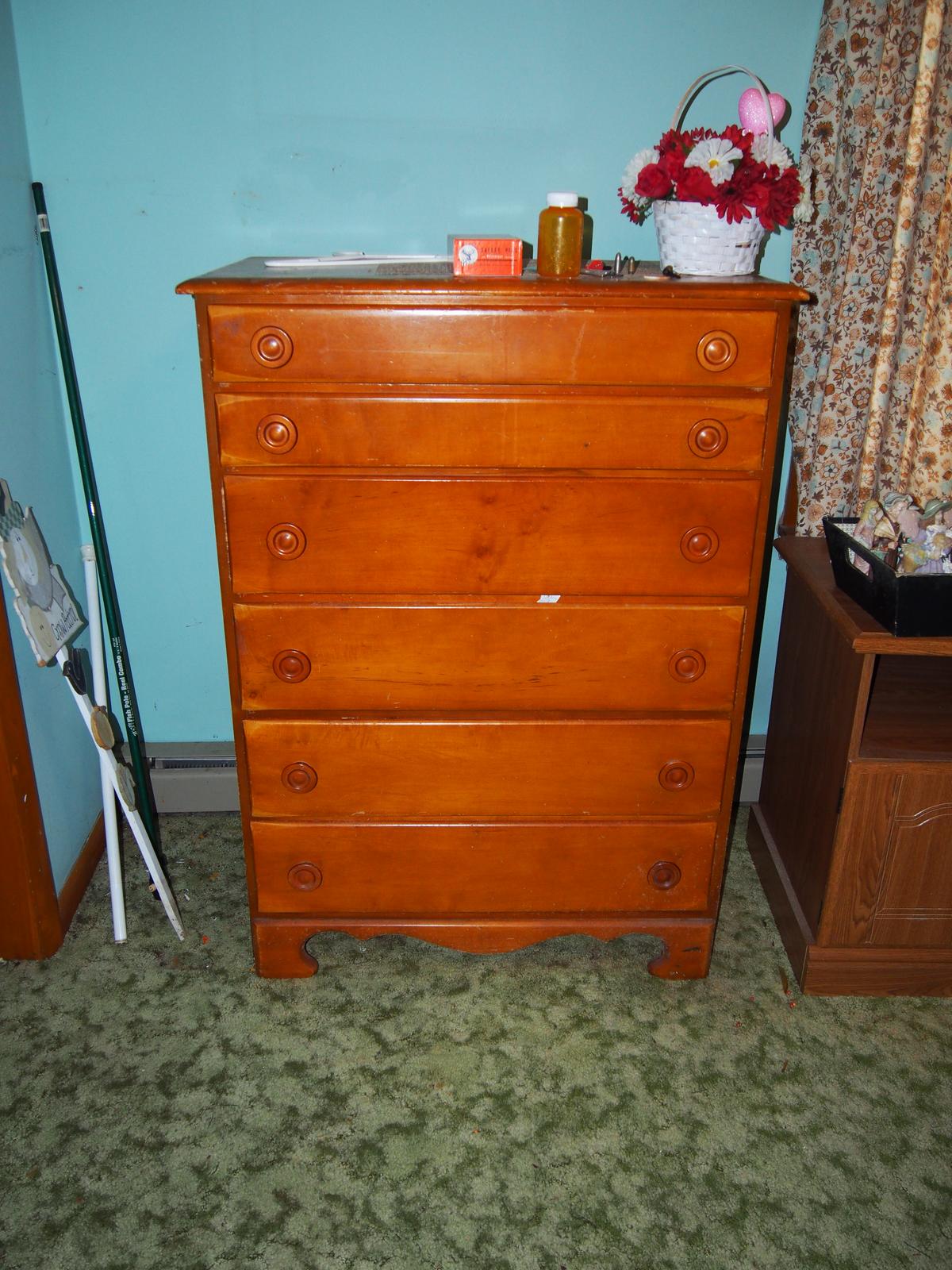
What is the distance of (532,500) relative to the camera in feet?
5.57

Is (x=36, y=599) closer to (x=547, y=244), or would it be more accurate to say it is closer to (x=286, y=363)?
(x=286, y=363)

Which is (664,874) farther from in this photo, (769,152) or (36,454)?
(36,454)

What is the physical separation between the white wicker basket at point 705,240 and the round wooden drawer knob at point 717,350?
0.20m

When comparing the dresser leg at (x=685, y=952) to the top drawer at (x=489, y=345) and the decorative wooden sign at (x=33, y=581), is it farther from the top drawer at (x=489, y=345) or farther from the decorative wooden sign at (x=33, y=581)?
the decorative wooden sign at (x=33, y=581)

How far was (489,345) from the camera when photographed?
1.60m

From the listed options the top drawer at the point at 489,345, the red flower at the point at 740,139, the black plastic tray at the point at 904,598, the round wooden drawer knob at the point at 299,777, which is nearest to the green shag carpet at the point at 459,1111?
the round wooden drawer knob at the point at 299,777

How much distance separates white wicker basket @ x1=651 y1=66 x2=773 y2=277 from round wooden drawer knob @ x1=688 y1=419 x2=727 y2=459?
0.30 m

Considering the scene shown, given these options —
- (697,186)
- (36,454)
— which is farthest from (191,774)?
(697,186)

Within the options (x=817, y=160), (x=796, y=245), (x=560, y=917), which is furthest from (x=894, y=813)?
(x=817, y=160)

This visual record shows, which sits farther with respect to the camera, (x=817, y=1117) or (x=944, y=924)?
(x=944, y=924)

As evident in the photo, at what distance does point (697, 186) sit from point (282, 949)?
174 centimetres

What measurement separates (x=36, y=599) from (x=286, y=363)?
2.58ft

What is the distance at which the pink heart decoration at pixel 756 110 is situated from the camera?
1757 millimetres

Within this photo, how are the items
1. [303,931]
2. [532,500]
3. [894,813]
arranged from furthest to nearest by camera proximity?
[303,931] < [894,813] < [532,500]
